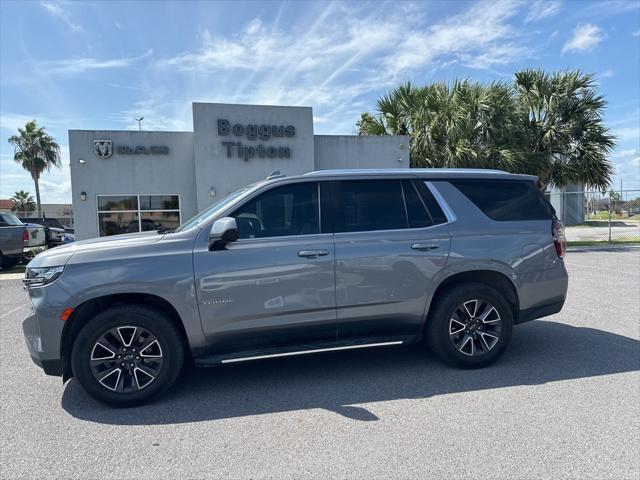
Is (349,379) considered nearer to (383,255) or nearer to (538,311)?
(383,255)

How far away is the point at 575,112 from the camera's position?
16562 mm

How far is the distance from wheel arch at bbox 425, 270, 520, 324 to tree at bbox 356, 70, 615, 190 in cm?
1190

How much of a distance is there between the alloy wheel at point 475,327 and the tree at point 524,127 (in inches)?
478

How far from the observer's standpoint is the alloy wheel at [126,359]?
363 cm

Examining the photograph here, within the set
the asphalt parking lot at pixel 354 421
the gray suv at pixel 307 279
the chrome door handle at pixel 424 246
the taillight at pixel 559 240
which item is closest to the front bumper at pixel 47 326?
the gray suv at pixel 307 279

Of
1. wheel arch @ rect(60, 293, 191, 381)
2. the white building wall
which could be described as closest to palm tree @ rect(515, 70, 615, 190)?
the white building wall

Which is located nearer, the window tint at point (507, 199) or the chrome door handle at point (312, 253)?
the chrome door handle at point (312, 253)

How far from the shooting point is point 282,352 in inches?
151

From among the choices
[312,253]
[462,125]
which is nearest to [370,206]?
[312,253]

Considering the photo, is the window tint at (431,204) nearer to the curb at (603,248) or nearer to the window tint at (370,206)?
the window tint at (370,206)

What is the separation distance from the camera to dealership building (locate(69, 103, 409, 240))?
15.4m

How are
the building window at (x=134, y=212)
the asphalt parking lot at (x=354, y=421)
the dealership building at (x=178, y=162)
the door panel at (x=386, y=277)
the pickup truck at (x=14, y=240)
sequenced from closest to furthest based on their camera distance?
1. the asphalt parking lot at (x=354, y=421)
2. the door panel at (x=386, y=277)
3. the pickup truck at (x=14, y=240)
4. the dealership building at (x=178, y=162)
5. the building window at (x=134, y=212)

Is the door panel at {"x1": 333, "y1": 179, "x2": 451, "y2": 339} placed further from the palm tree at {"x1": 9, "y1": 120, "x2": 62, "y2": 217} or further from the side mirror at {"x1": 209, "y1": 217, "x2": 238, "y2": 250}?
the palm tree at {"x1": 9, "y1": 120, "x2": 62, "y2": 217}

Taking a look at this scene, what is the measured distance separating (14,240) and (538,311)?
14.2 metres
